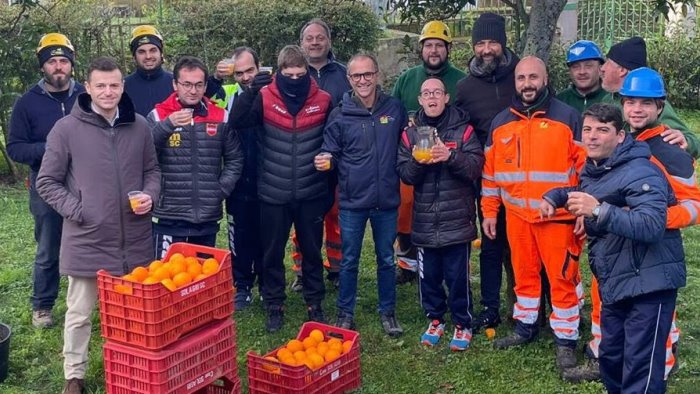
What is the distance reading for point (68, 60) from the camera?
6.25m

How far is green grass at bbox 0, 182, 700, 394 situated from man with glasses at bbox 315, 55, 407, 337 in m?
0.84

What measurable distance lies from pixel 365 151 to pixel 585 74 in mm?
1585

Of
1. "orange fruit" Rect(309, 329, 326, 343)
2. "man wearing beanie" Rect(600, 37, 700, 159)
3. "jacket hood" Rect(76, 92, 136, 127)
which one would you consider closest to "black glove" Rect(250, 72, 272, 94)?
"jacket hood" Rect(76, 92, 136, 127)

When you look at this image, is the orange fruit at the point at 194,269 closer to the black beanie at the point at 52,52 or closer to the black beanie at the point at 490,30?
the black beanie at the point at 52,52

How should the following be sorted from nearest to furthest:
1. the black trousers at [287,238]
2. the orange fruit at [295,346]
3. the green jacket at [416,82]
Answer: the orange fruit at [295,346] → the black trousers at [287,238] → the green jacket at [416,82]

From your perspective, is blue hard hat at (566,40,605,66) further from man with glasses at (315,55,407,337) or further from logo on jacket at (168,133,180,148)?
logo on jacket at (168,133,180,148)

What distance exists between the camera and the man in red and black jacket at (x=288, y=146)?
Result: 233 inches

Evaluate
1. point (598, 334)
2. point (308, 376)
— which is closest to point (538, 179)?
point (598, 334)

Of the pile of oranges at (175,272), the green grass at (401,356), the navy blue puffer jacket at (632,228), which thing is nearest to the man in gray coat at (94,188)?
the pile of oranges at (175,272)

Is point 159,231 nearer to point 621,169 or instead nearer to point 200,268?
point 200,268

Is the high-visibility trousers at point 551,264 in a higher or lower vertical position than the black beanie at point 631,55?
lower

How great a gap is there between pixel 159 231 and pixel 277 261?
888 mm

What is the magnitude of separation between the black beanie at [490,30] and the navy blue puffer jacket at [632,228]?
1660mm

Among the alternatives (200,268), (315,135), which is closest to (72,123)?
(200,268)
